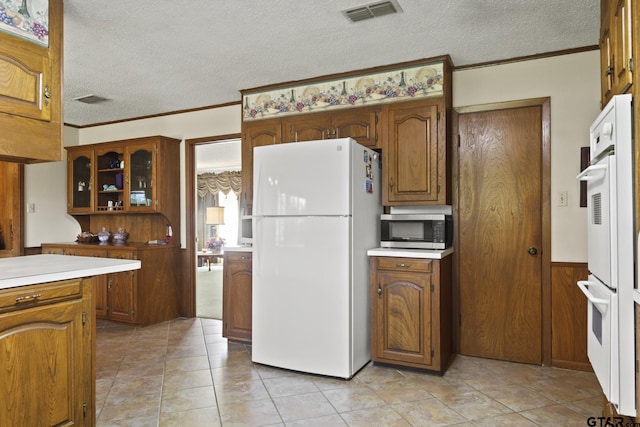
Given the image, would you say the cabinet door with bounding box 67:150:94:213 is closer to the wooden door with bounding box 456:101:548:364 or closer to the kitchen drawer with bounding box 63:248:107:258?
the kitchen drawer with bounding box 63:248:107:258

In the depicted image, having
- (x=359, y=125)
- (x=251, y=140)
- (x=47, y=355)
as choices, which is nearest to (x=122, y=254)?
(x=251, y=140)

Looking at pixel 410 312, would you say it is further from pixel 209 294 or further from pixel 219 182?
pixel 219 182

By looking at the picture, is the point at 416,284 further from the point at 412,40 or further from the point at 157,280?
the point at 157,280

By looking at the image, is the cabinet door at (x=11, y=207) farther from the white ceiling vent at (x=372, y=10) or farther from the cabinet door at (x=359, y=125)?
the white ceiling vent at (x=372, y=10)

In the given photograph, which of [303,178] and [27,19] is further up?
[27,19]

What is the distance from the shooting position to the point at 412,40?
A: 119 inches

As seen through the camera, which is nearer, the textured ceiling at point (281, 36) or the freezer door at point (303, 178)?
the textured ceiling at point (281, 36)

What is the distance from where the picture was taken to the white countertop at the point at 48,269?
1.77 metres

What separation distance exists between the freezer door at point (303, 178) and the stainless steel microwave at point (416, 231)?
0.58 m

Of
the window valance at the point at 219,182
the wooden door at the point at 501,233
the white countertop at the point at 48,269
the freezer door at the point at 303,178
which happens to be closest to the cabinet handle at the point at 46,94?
the white countertop at the point at 48,269

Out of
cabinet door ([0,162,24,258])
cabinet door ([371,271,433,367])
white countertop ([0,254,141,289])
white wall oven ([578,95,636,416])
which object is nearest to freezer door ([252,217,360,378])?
cabinet door ([371,271,433,367])

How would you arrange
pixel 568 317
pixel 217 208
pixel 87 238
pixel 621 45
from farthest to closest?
pixel 217 208, pixel 87 238, pixel 568 317, pixel 621 45

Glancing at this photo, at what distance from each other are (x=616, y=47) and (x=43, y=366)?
287 centimetres

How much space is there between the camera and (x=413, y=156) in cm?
340
